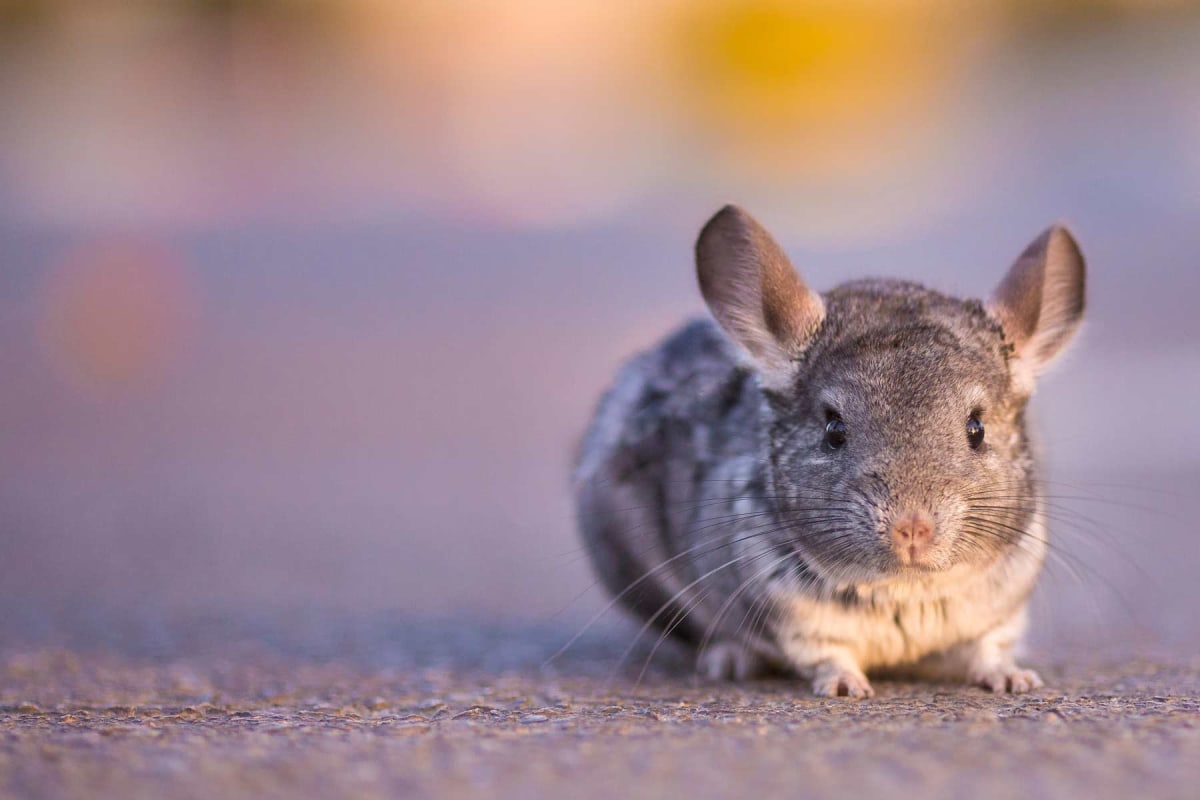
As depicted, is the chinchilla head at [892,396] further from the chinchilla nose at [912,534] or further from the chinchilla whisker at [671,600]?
the chinchilla whisker at [671,600]

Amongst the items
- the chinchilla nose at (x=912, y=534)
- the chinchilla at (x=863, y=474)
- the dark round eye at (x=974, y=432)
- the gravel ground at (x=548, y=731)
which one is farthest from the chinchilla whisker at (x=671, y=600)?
the dark round eye at (x=974, y=432)

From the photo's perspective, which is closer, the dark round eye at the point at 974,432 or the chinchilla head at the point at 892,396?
the chinchilla head at the point at 892,396

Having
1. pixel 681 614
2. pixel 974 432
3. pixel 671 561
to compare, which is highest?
pixel 974 432

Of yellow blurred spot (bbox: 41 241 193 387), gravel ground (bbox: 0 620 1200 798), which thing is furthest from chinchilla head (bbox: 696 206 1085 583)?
yellow blurred spot (bbox: 41 241 193 387)

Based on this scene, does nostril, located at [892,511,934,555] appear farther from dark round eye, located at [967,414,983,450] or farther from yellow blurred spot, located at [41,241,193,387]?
yellow blurred spot, located at [41,241,193,387]

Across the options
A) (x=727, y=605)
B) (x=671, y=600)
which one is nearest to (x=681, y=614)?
(x=671, y=600)

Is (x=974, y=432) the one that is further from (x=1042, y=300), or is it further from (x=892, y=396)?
(x=1042, y=300)

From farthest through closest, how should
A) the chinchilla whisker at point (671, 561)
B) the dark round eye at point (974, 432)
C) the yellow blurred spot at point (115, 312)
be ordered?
the yellow blurred spot at point (115, 312) → the chinchilla whisker at point (671, 561) → the dark round eye at point (974, 432)

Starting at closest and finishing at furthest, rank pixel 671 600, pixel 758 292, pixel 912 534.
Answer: pixel 912 534 < pixel 758 292 < pixel 671 600
